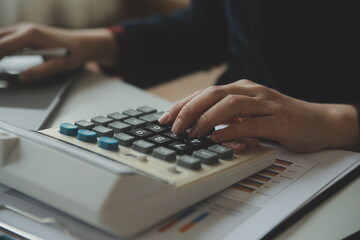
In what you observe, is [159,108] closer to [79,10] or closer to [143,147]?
[143,147]

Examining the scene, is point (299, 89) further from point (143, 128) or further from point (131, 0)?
point (131, 0)

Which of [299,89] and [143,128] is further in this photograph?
[299,89]

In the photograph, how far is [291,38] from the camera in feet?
2.69

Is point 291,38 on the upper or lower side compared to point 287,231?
upper

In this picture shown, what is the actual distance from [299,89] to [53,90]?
40 centimetres

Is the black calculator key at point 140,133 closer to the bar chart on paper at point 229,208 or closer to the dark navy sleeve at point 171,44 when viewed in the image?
the bar chart on paper at point 229,208

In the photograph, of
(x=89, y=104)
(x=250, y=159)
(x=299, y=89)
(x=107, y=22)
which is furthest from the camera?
(x=107, y=22)

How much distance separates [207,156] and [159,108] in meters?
0.26

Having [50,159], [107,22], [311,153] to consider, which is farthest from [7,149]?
[107,22]

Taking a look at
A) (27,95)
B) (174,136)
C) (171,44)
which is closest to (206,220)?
(174,136)

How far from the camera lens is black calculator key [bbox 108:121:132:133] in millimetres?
529

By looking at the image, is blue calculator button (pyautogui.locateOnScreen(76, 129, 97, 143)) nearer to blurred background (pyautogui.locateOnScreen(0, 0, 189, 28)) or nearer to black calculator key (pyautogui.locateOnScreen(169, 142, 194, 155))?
black calculator key (pyautogui.locateOnScreen(169, 142, 194, 155))

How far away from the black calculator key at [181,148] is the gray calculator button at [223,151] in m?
0.02

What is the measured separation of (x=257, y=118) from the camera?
57 cm
